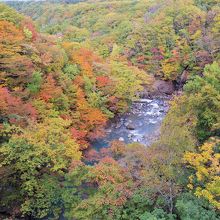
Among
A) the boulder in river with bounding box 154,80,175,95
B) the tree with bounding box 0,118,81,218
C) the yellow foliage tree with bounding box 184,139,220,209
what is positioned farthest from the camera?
the boulder in river with bounding box 154,80,175,95

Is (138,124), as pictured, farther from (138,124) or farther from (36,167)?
(36,167)

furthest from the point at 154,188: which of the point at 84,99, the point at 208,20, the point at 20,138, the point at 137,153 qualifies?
the point at 208,20

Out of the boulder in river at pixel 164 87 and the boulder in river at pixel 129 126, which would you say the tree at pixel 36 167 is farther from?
the boulder in river at pixel 164 87

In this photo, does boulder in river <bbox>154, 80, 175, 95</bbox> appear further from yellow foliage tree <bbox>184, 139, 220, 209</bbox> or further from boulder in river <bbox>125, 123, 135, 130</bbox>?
yellow foliage tree <bbox>184, 139, 220, 209</bbox>

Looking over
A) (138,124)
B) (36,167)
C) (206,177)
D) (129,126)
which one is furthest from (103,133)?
(206,177)

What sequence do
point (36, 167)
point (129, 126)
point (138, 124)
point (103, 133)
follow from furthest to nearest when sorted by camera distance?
1. point (138, 124)
2. point (129, 126)
3. point (103, 133)
4. point (36, 167)

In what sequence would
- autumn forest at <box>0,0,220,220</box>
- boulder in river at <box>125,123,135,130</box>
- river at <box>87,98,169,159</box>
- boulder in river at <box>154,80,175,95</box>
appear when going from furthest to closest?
boulder in river at <box>154,80,175,95</box> → boulder in river at <box>125,123,135,130</box> → river at <box>87,98,169,159</box> → autumn forest at <box>0,0,220,220</box>

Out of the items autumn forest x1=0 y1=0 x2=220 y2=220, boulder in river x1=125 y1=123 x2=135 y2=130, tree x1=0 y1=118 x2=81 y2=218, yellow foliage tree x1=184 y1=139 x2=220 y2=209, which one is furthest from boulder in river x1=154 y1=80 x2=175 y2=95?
yellow foliage tree x1=184 y1=139 x2=220 y2=209
